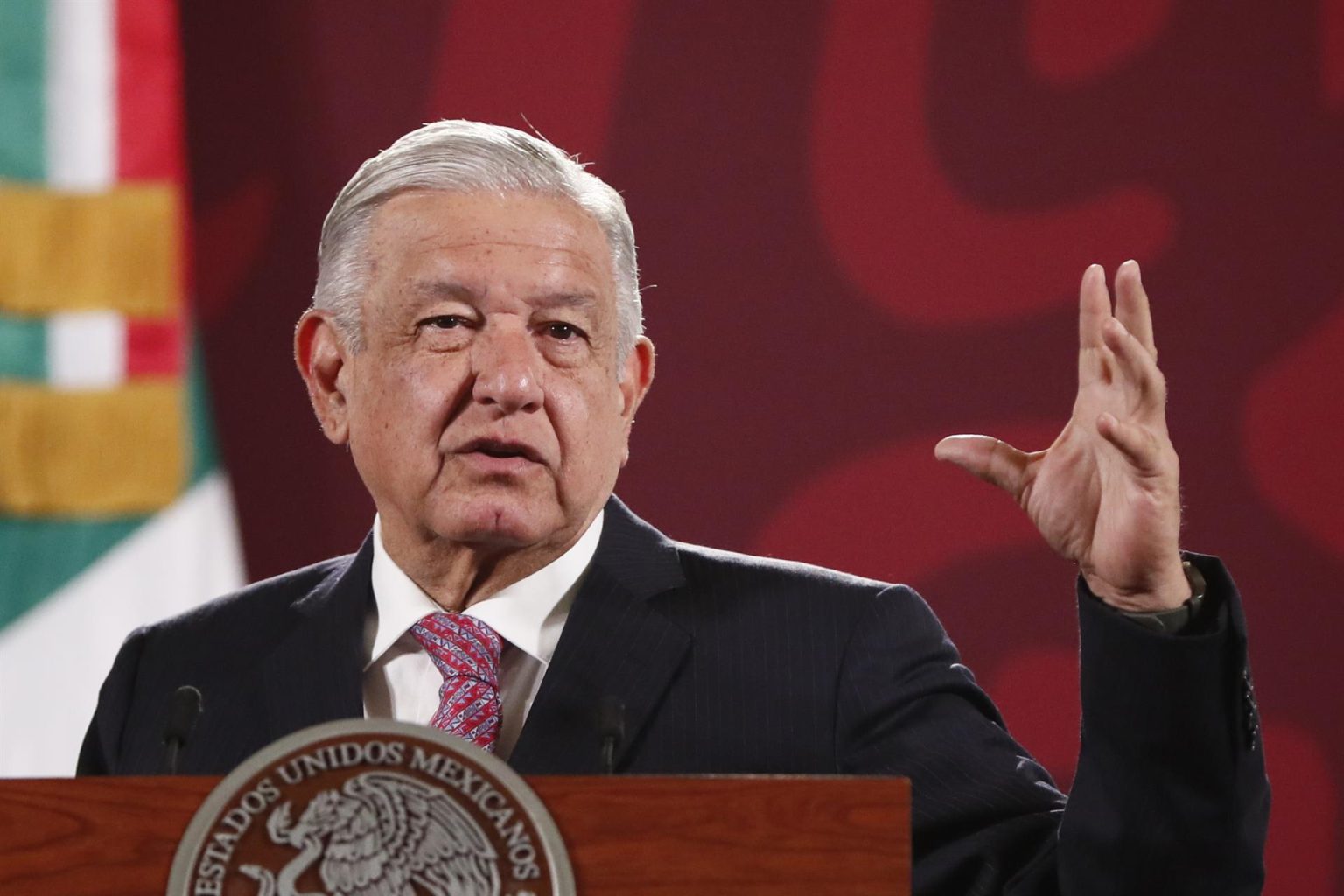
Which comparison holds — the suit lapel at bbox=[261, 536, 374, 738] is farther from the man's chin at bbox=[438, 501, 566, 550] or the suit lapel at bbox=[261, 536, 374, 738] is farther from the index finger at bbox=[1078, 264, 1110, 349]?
the index finger at bbox=[1078, 264, 1110, 349]

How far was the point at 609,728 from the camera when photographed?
1250mm

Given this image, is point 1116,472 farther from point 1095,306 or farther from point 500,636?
point 500,636

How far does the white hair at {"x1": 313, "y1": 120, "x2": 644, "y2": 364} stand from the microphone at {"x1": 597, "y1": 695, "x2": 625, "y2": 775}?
2.08 feet

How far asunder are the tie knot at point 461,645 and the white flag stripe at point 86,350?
4.40 feet

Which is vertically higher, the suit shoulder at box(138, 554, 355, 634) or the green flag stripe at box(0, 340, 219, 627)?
the suit shoulder at box(138, 554, 355, 634)

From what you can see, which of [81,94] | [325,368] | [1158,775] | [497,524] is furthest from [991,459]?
[81,94]

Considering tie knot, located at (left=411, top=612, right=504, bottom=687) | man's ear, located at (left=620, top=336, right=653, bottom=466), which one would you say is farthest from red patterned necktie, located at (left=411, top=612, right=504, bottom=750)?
man's ear, located at (left=620, top=336, right=653, bottom=466)

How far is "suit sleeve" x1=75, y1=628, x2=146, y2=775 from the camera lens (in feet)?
6.03

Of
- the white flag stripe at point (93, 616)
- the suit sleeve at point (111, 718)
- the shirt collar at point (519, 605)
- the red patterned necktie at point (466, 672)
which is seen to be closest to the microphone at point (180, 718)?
the red patterned necktie at point (466, 672)

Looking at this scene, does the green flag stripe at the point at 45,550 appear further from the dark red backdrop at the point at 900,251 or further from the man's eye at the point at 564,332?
the man's eye at the point at 564,332

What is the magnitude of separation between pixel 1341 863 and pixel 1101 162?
3.98 feet

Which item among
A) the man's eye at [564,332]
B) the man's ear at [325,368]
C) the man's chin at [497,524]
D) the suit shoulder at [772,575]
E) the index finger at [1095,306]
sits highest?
the index finger at [1095,306]

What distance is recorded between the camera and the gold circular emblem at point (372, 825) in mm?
1069

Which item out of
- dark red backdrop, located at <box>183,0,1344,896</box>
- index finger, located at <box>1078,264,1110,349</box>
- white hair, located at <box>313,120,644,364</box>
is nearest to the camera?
index finger, located at <box>1078,264,1110,349</box>
